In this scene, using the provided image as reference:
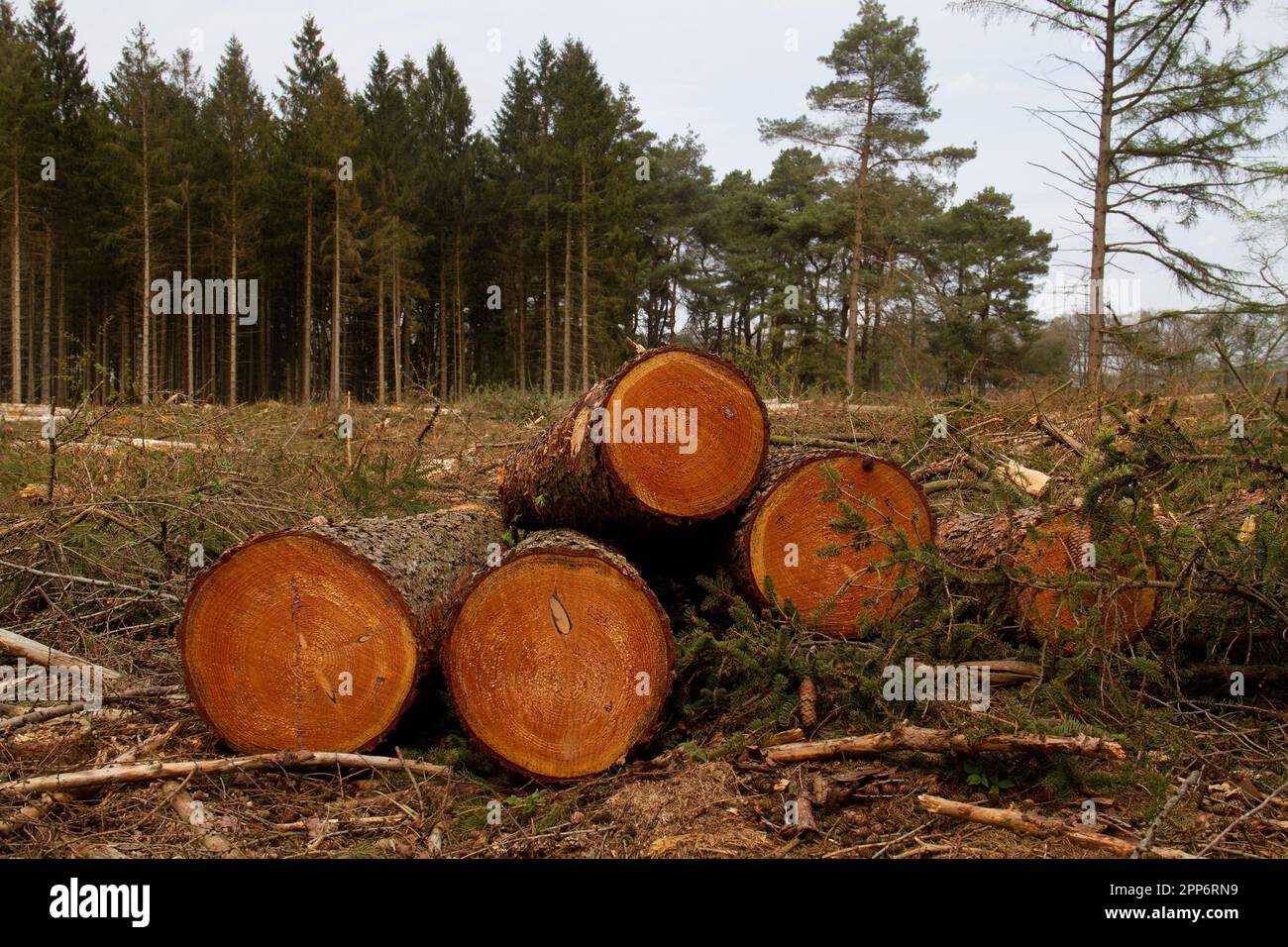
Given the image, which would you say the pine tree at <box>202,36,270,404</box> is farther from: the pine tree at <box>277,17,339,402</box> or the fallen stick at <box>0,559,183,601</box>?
the fallen stick at <box>0,559,183,601</box>

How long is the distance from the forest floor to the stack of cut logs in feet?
0.58

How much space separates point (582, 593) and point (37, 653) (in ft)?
9.51

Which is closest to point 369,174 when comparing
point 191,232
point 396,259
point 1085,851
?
point 396,259

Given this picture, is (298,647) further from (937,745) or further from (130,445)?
(130,445)

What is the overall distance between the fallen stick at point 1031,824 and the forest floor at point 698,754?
0.14 ft

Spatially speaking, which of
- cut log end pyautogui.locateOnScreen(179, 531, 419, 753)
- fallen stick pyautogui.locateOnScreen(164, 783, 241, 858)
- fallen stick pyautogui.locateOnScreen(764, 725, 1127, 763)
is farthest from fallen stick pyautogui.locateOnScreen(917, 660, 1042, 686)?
fallen stick pyautogui.locateOnScreen(164, 783, 241, 858)

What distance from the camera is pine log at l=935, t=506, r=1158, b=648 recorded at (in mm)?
3517

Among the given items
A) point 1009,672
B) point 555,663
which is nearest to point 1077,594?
point 1009,672

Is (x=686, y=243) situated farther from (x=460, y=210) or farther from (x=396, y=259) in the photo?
(x=396, y=259)

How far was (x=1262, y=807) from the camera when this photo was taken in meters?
2.84

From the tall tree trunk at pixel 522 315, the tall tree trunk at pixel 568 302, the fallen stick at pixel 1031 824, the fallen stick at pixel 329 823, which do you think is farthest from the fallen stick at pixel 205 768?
the tall tree trunk at pixel 522 315

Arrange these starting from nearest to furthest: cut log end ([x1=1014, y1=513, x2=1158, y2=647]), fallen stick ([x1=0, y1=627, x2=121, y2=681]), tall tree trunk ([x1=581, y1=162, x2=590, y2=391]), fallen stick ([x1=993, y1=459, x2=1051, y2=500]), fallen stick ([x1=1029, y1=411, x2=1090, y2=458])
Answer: cut log end ([x1=1014, y1=513, x2=1158, y2=647])
fallen stick ([x1=0, y1=627, x2=121, y2=681])
fallen stick ([x1=993, y1=459, x2=1051, y2=500])
fallen stick ([x1=1029, y1=411, x2=1090, y2=458])
tall tree trunk ([x1=581, y1=162, x2=590, y2=391])

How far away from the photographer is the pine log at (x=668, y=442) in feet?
12.0

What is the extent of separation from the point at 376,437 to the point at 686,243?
2796 centimetres
